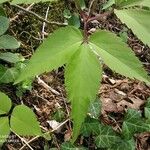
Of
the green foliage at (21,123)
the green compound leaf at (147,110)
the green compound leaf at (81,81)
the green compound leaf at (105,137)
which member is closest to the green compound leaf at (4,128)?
the green foliage at (21,123)

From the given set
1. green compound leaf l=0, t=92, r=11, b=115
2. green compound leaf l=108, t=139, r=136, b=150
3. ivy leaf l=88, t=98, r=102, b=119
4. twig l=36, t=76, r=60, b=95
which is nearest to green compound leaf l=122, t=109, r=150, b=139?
green compound leaf l=108, t=139, r=136, b=150

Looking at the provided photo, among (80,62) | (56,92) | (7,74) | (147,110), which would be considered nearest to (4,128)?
(7,74)

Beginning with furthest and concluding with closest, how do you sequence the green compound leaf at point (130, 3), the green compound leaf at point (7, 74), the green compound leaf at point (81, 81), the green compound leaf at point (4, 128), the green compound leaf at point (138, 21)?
the green compound leaf at point (7, 74) < the green compound leaf at point (4, 128) < the green compound leaf at point (130, 3) < the green compound leaf at point (138, 21) < the green compound leaf at point (81, 81)

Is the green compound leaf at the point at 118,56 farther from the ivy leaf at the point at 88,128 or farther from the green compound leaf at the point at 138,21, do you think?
the ivy leaf at the point at 88,128

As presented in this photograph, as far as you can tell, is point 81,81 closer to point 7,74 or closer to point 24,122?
point 24,122

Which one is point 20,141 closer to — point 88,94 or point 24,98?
point 24,98

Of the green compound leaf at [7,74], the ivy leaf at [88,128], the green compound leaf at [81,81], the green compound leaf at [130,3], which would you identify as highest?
the green compound leaf at [130,3]

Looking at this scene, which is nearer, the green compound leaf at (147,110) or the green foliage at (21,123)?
the green foliage at (21,123)

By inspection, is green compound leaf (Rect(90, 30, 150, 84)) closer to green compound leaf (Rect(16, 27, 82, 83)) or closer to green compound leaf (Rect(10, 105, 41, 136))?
green compound leaf (Rect(16, 27, 82, 83))
